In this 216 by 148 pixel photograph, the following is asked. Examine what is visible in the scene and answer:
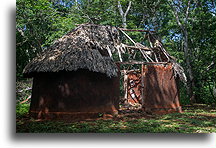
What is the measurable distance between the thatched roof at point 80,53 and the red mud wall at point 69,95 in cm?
25

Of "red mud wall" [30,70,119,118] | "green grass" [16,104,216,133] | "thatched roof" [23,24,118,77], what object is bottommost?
"green grass" [16,104,216,133]

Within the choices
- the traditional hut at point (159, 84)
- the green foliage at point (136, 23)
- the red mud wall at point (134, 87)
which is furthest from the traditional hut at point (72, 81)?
the red mud wall at point (134, 87)

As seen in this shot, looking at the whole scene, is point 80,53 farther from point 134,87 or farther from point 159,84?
point 134,87

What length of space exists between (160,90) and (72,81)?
2727 millimetres

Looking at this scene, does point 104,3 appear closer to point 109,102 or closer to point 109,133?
point 109,102

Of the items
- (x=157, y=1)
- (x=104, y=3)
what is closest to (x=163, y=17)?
(x=157, y=1)

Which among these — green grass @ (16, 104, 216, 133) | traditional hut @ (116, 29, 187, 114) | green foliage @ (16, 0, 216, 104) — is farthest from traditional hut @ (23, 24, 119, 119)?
traditional hut @ (116, 29, 187, 114)

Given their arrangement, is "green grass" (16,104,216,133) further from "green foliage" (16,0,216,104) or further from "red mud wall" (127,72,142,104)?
"red mud wall" (127,72,142,104)

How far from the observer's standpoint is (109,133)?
4.67 m

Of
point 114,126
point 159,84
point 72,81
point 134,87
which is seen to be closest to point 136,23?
point 159,84

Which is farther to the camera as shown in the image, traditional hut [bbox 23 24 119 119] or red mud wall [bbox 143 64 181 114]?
red mud wall [bbox 143 64 181 114]

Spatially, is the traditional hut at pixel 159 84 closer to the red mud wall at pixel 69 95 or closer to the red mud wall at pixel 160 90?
the red mud wall at pixel 160 90

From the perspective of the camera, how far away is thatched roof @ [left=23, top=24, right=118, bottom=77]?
569 centimetres

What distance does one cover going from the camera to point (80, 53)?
5883 millimetres
